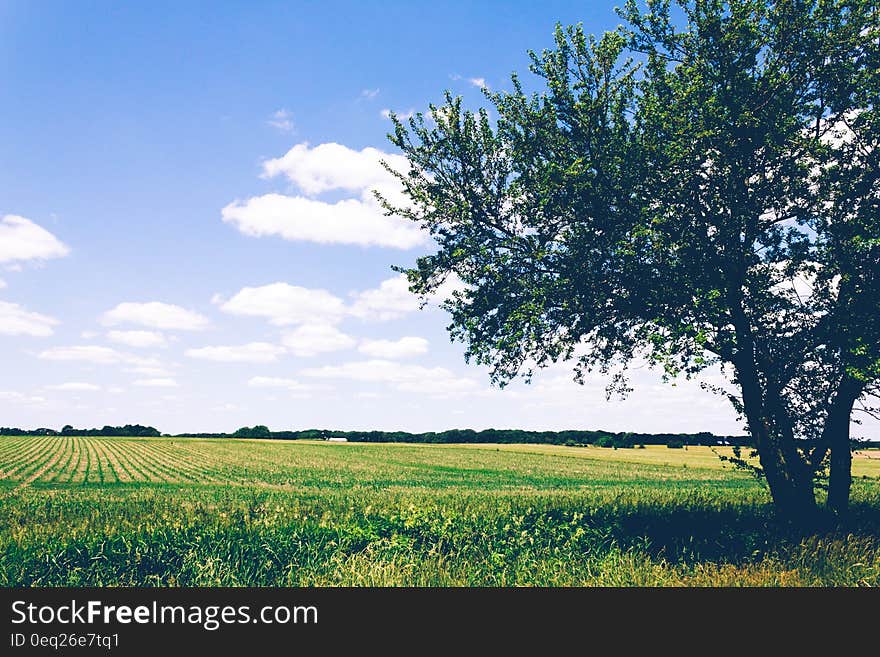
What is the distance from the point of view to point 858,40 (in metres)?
12.5

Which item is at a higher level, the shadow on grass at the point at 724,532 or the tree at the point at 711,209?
the tree at the point at 711,209

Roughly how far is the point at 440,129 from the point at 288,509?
445 inches

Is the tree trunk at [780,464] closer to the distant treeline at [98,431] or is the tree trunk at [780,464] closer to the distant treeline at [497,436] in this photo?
the distant treeline at [497,436]

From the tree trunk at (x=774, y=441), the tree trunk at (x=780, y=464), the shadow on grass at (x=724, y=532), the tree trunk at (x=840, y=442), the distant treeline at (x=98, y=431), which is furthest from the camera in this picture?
the distant treeline at (x=98, y=431)

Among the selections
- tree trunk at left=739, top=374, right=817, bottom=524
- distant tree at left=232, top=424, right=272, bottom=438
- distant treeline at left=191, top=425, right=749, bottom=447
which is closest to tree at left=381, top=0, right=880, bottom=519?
tree trunk at left=739, top=374, right=817, bottom=524

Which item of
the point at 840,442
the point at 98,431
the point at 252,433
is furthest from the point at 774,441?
the point at 98,431

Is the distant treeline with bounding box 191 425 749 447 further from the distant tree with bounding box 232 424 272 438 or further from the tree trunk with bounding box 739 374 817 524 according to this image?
the tree trunk with bounding box 739 374 817 524

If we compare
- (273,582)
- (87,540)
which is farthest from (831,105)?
(87,540)

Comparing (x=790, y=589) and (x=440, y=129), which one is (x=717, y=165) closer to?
(x=440, y=129)

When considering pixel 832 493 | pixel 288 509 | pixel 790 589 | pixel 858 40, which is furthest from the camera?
pixel 288 509

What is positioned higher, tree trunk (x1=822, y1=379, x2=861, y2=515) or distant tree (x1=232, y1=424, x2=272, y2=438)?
tree trunk (x1=822, y1=379, x2=861, y2=515)

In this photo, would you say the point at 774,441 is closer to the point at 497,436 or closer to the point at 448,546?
the point at 448,546

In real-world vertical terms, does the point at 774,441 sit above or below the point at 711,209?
below

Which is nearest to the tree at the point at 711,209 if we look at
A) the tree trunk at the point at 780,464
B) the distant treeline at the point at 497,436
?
A: the tree trunk at the point at 780,464
